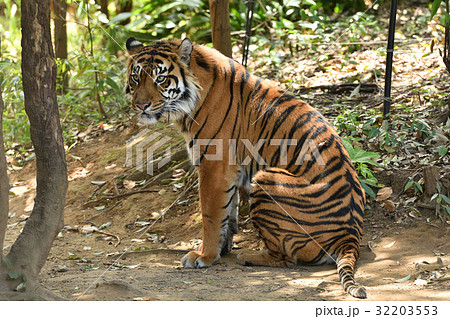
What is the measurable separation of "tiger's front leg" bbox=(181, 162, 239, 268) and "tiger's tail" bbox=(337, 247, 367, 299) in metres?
1.08

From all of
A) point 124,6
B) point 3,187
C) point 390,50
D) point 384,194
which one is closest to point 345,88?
point 390,50

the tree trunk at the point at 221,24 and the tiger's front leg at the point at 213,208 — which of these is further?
the tree trunk at the point at 221,24

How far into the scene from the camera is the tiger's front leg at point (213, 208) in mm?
4680

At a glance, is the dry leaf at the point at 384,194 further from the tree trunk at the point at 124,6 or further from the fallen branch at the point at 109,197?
the tree trunk at the point at 124,6

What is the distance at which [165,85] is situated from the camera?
4.83m

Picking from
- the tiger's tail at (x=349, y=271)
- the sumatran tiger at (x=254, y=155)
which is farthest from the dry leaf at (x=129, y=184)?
the tiger's tail at (x=349, y=271)

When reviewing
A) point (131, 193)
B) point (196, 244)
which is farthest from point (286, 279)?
point (131, 193)

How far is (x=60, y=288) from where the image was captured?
378 centimetres

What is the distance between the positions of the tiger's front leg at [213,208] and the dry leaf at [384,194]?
5.19 ft

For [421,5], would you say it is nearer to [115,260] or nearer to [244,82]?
[244,82]

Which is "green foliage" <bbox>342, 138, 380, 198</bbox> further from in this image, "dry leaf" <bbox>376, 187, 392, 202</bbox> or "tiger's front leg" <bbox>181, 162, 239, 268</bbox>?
"tiger's front leg" <bbox>181, 162, 239, 268</bbox>

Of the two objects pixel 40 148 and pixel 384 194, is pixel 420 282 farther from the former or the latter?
pixel 40 148

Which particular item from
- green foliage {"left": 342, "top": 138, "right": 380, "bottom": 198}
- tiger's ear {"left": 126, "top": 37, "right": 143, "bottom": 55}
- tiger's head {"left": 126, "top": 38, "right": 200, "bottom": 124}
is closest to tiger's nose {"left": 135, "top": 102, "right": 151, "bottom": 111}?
tiger's head {"left": 126, "top": 38, "right": 200, "bottom": 124}

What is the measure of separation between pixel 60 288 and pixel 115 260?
1168mm
